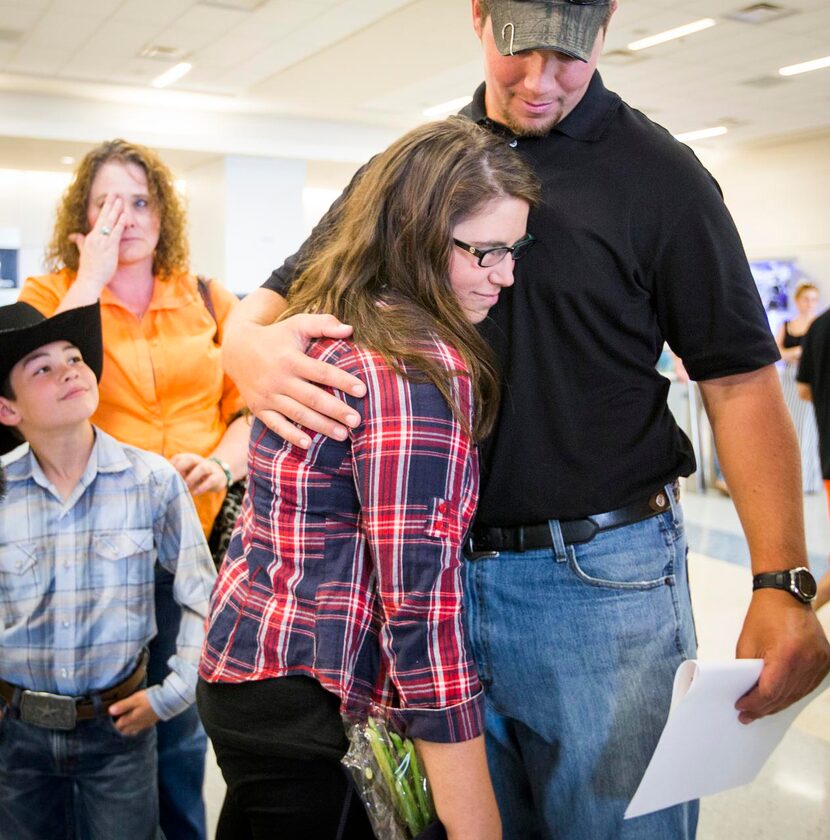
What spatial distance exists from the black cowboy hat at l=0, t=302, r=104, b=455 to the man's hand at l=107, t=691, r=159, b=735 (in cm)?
60

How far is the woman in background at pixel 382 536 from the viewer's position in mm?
1105

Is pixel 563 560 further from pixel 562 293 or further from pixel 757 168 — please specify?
pixel 757 168

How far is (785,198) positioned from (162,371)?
1367cm

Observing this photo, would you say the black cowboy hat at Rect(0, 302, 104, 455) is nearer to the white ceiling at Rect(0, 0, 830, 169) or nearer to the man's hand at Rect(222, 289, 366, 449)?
the man's hand at Rect(222, 289, 366, 449)

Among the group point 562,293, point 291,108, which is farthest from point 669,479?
point 291,108

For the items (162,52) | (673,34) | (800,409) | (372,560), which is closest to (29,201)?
(162,52)

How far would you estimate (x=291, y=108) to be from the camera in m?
12.2

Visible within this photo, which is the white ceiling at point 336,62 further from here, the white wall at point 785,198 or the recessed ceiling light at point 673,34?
the white wall at point 785,198

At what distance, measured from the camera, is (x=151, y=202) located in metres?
2.36

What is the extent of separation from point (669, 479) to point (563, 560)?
212 mm

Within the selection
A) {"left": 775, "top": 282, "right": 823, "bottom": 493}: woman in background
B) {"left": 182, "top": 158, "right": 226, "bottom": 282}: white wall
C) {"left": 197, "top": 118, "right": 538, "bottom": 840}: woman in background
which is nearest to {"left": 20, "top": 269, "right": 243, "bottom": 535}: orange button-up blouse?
{"left": 197, "top": 118, "right": 538, "bottom": 840}: woman in background

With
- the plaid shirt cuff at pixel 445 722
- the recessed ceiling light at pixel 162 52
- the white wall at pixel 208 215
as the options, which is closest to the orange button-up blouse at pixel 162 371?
the plaid shirt cuff at pixel 445 722

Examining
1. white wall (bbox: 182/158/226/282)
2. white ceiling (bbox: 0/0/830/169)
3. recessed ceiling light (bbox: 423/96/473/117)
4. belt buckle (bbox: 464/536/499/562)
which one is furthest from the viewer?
white wall (bbox: 182/158/226/282)

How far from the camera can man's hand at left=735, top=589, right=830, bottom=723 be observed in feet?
3.91
